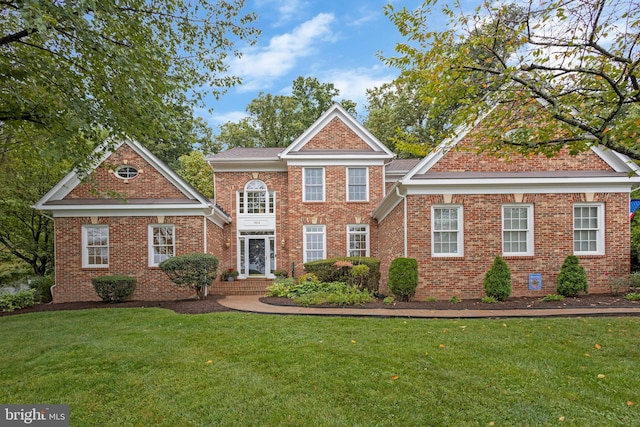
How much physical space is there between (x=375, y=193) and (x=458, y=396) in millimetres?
12467

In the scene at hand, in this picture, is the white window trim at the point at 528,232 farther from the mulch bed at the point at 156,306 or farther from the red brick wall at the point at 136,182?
the red brick wall at the point at 136,182

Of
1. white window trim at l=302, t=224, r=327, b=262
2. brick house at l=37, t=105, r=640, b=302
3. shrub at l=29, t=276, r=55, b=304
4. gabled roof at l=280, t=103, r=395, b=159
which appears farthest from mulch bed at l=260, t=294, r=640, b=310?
shrub at l=29, t=276, r=55, b=304

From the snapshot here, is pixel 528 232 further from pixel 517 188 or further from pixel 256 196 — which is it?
pixel 256 196

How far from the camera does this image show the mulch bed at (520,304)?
30.2 feet

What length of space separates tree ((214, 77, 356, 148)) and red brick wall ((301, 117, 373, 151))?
15.6 m

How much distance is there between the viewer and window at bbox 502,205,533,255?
36.7 ft

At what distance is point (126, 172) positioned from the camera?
1339 cm

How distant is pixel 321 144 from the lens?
52.3 feet

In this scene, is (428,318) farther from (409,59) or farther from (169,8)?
(169,8)

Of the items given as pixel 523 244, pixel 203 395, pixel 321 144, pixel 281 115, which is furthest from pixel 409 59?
pixel 281 115

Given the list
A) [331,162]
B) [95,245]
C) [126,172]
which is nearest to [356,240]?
[331,162]

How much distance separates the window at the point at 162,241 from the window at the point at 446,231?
31.3ft

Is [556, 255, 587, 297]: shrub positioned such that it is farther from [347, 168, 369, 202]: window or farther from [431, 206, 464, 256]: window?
[347, 168, 369, 202]: window

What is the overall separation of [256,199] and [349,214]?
4.61 m
